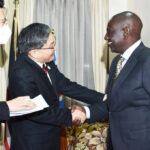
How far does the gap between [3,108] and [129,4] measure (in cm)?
275

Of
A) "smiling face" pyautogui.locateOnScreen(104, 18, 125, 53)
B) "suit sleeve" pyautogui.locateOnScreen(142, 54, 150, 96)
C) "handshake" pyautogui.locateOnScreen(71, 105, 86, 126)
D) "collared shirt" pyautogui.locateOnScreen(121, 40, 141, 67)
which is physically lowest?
"handshake" pyautogui.locateOnScreen(71, 105, 86, 126)

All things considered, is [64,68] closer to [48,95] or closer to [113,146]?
[48,95]

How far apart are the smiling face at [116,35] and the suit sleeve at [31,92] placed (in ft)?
2.44

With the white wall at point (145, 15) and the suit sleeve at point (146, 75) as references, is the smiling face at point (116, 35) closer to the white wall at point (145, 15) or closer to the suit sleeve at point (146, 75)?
the suit sleeve at point (146, 75)

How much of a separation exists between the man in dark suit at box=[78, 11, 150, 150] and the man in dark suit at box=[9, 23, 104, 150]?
0.51 m

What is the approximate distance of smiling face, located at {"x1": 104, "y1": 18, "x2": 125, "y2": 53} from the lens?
5.63 feet

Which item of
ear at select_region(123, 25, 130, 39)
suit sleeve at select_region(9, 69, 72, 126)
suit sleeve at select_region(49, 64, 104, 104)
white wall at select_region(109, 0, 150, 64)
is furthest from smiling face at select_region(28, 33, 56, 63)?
white wall at select_region(109, 0, 150, 64)

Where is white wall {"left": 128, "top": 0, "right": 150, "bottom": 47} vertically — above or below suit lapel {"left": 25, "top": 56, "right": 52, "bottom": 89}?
above

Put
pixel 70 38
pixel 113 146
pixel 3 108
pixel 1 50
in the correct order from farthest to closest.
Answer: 1. pixel 70 38
2. pixel 1 50
3. pixel 113 146
4. pixel 3 108

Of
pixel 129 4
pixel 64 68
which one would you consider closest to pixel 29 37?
pixel 64 68

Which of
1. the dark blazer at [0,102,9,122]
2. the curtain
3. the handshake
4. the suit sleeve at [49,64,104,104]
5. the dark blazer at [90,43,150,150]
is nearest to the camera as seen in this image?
the dark blazer at [0,102,9,122]

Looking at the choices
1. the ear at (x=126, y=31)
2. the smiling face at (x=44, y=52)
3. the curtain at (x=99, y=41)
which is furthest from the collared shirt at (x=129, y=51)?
the curtain at (x=99, y=41)

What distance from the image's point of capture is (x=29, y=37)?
192 cm

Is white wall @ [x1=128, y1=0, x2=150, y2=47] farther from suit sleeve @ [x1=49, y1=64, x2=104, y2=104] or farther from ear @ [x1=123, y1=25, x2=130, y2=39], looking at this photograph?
ear @ [x1=123, y1=25, x2=130, y2=39]
